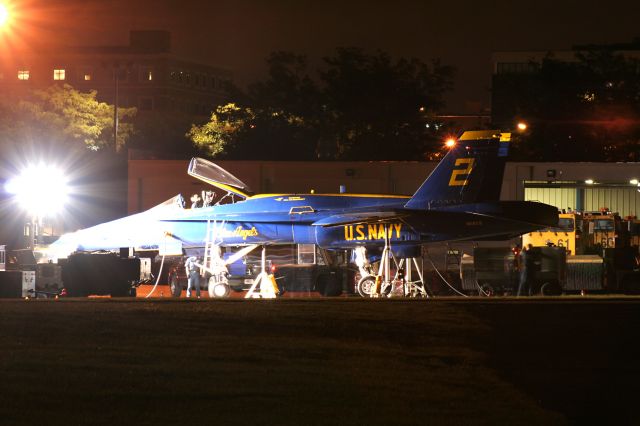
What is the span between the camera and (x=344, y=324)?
17.0m

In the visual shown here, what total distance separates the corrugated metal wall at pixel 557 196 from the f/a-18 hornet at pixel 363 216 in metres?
26.8

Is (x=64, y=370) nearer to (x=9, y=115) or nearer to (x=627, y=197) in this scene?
(x=627, y=197)

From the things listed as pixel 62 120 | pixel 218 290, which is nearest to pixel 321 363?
pixel 218 290

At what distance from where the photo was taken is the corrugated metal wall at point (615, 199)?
56062 mm

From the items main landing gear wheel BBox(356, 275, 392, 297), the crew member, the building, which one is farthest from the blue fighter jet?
the building

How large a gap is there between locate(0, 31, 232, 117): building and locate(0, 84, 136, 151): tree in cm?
A: 6522

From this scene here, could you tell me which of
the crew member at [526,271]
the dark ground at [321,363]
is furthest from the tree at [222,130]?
the dark ground at [321,363]

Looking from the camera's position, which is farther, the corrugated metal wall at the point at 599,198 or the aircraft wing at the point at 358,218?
the corrugated metal wall at the point at 599,198

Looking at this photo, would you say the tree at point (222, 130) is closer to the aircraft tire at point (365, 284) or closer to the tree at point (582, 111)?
the tree at point (582, 111)

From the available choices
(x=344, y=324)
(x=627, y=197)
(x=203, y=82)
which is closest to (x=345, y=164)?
(x=627, y=197)

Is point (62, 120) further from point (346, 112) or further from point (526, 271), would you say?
point (526, 271)

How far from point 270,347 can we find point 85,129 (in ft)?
302

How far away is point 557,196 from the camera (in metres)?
56.2

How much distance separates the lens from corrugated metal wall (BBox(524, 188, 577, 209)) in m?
56.2
